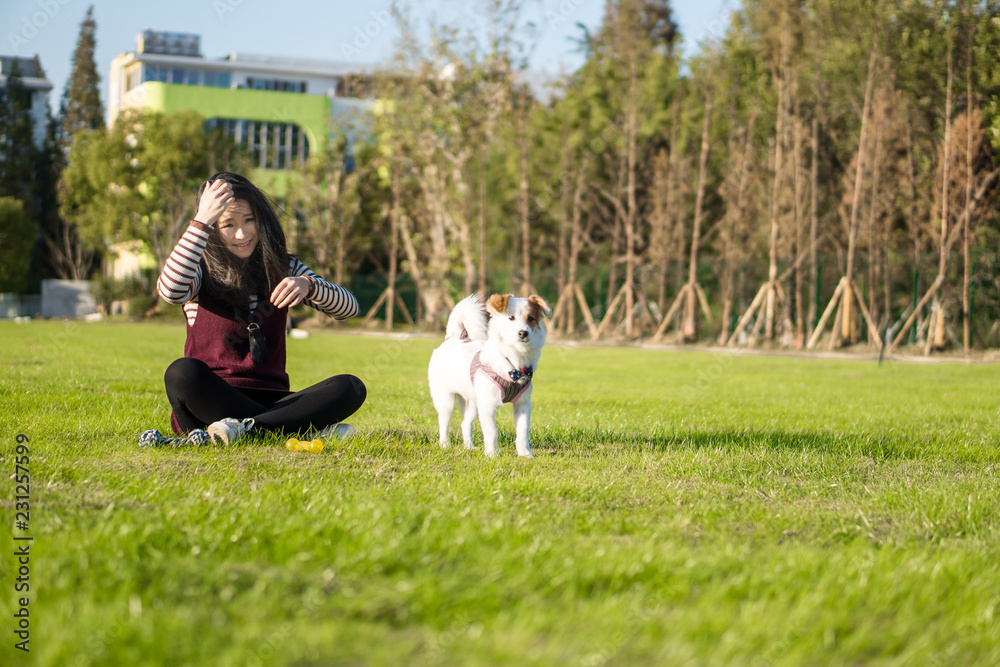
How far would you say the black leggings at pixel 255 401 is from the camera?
4.49 meters

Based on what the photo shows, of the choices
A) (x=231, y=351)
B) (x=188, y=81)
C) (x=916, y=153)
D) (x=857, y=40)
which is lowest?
(x=231, y=351)

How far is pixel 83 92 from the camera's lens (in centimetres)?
5081

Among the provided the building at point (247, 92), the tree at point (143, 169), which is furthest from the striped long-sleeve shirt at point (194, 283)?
the tree at point (143, 169)

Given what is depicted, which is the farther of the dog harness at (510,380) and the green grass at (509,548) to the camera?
the dog harness at (510,380)

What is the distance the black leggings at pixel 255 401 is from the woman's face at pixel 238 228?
0.64 m

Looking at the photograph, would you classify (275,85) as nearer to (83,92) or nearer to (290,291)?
(83,92)

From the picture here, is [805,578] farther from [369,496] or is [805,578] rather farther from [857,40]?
[857,40]

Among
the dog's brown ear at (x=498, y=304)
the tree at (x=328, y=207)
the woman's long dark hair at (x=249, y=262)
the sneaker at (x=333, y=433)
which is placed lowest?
the sneaker at (x=333, y=433)

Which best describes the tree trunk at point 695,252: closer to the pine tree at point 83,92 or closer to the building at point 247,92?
the building at point 247,92

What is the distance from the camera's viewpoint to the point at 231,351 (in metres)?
4.82

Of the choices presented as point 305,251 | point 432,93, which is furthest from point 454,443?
point 305,251

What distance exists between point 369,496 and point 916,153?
22395 millimetres

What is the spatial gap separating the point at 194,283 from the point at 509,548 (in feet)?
8.29

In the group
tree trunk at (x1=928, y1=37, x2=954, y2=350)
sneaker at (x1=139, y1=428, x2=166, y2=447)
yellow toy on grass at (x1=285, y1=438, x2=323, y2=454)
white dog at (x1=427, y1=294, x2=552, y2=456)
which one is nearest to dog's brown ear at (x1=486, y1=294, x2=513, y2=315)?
white dog at (x1=427, y1=294, x2=552, y2=456)
